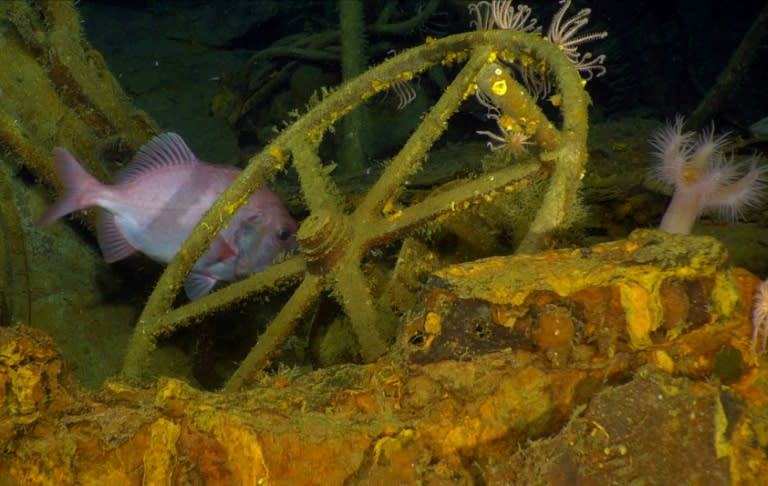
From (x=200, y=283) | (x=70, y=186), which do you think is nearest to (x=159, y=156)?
(x=70, y=186)

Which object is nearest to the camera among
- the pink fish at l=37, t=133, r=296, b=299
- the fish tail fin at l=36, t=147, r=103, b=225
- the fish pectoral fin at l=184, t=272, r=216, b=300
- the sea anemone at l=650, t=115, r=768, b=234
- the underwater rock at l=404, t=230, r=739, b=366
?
the underwater rock at l=404, t=230, r=739, b=366

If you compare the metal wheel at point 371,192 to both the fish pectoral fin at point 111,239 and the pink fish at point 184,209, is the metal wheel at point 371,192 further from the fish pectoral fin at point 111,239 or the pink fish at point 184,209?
the fish pectoral fin at point 111,239

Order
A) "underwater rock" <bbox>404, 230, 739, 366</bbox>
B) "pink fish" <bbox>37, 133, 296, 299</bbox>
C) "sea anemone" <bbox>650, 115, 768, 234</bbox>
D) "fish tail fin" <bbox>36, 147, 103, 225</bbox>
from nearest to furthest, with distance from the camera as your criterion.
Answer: "underwater rock" <bbox>404, 230, 739, 366</bbox>
"sea anemone" <bbox>650, 115, 768, 234</bbox>
"fish tail fin" <bbox>36, 147, 103, 225</bbox>
"pink fish" <bbox>37, 133, 296, 299</bbox>

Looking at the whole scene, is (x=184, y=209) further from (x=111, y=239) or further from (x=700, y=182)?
(x=700, y=182)

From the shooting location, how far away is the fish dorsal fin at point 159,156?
121 inches

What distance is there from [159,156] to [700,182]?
9.33 ft

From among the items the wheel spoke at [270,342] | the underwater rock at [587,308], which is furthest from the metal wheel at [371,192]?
the underwater rock at [587,308]

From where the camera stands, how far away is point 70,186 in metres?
2.88

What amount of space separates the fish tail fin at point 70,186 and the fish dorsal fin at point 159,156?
21 cm

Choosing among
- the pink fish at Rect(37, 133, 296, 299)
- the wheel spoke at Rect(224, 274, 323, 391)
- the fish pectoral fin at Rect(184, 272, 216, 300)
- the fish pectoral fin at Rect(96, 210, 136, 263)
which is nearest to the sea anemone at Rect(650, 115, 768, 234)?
the wheel spoke at Rect(224, 274, 323, 391)

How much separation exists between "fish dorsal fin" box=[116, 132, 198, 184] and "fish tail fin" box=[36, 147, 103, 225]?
8.4 inches

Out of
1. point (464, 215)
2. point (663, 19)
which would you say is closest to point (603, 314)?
point (464, 215)

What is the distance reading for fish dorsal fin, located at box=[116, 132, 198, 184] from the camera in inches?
121

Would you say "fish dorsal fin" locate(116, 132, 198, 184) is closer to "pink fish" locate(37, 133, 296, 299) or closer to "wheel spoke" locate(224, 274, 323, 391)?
"pink fish" locate(37, 133, 296, 299)
